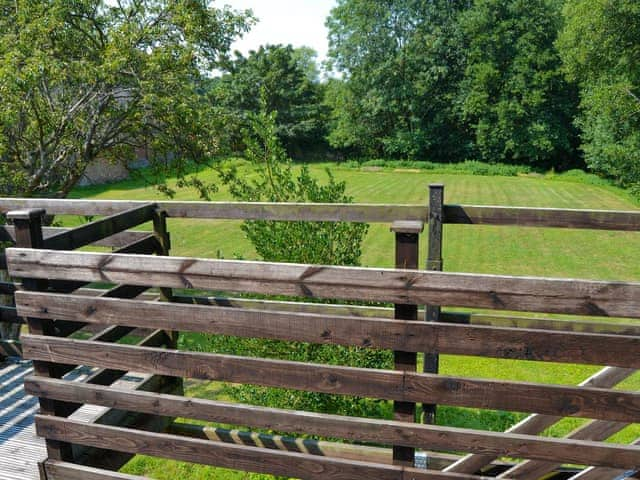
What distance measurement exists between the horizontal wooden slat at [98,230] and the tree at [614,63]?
22754mm

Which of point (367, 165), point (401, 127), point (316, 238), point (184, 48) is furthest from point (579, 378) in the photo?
point (401, 127)

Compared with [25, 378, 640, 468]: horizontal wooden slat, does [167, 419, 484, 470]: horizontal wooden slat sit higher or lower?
lower

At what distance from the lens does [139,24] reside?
7.54 m

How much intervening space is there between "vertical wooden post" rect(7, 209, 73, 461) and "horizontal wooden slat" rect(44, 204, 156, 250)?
0.08m

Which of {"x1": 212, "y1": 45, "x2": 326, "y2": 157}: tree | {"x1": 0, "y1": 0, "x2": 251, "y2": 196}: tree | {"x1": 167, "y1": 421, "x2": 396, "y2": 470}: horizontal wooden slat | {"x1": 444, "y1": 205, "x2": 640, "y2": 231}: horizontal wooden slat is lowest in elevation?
{"x1": 167, "y1": 421, "x2": 396, "y2": 470}: horizontal wooden slat

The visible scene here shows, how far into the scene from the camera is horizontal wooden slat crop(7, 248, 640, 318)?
7.20ft

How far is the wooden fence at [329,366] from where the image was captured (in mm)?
2254

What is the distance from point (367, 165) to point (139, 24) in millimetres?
33424

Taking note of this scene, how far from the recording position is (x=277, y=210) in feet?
13.0

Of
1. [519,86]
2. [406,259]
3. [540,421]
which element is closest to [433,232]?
[540,421]

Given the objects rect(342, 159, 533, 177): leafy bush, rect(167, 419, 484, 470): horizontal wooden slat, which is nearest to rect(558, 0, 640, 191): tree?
rect(342, 159, 533, 177): leafy bush

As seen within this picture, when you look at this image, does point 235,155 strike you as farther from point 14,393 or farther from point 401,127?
point 401,127

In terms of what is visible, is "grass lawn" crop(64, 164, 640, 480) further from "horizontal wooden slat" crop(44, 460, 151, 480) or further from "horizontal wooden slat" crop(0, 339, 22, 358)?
"horizontal wooden slat" crop(44, 460, 151, 480)

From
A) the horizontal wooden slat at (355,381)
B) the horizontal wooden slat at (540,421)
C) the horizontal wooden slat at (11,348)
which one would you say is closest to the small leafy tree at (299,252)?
the horizontal wooden slat at (540,421)
